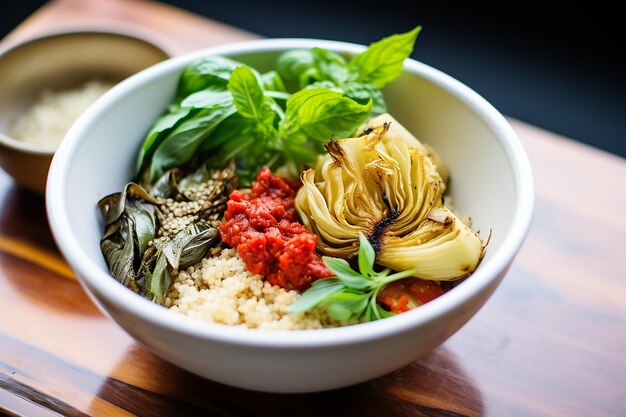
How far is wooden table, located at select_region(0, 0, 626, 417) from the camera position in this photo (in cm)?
136

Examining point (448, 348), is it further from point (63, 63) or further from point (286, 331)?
point (63, 63)

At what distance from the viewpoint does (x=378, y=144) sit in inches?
56.6

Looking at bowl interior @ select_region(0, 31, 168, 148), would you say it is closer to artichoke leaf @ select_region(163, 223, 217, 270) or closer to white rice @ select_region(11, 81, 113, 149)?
white rice @ select_region(11, 81, 113, 149)

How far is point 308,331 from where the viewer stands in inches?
42.5

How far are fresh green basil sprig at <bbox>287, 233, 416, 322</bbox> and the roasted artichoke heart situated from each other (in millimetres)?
80

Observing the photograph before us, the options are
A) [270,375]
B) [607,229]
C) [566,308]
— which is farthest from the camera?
[607,229]

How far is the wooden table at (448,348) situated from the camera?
1363 millimetres

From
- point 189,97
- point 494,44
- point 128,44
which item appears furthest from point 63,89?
point 494,44

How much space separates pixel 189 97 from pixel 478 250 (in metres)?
0.74

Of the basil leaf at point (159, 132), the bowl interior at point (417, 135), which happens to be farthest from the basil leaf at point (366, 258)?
the basil leaf at point (159, 132)

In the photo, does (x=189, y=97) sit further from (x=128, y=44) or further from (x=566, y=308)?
(x=566, y=308)

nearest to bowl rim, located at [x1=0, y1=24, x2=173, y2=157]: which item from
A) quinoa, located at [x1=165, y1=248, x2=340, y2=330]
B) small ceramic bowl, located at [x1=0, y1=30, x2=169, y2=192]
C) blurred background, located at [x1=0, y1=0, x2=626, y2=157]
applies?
small ceramic bowl, located at [x1=0, y1=30, x2=169, y2=192]

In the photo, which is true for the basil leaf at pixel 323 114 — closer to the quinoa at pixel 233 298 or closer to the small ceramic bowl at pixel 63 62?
the quinoa at pixel 233 298

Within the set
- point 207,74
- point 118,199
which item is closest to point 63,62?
point 207,74
